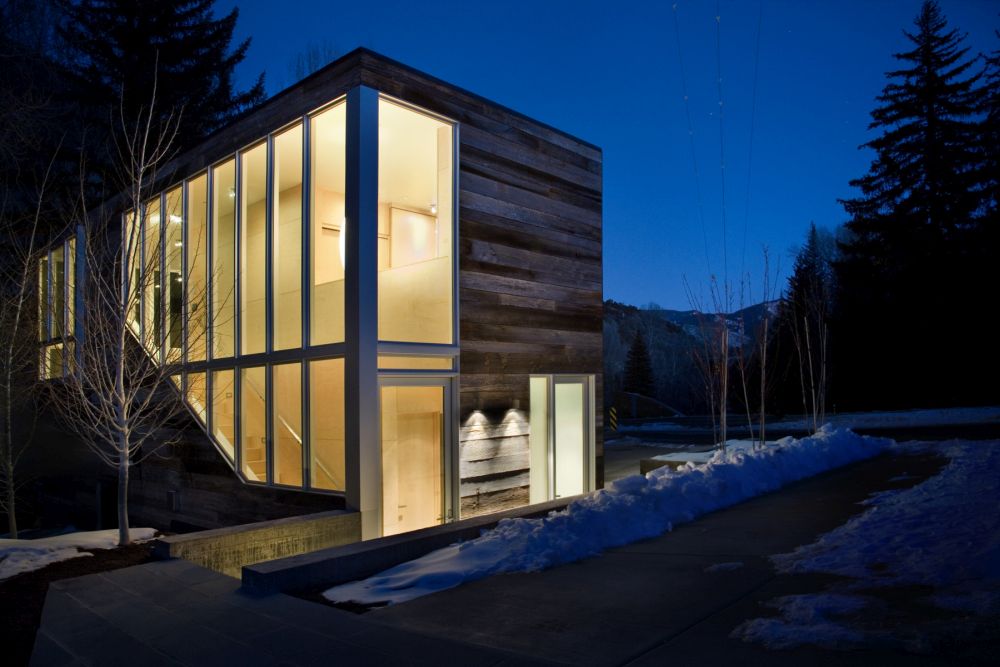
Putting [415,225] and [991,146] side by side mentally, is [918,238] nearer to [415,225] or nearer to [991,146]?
[991,146]

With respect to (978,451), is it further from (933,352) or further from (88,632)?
(933,352)

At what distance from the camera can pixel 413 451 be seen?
25.2ft

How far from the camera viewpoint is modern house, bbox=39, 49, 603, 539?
733 cm

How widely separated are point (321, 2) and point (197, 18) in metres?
144

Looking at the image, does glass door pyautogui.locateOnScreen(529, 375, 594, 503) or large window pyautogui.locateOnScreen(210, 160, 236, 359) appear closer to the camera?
large window pyautogui.locateOnScreen(210, 160, 236, 359)

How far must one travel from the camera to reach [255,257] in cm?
882

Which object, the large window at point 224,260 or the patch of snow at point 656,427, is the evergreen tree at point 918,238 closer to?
the patch of snow at point 656,427

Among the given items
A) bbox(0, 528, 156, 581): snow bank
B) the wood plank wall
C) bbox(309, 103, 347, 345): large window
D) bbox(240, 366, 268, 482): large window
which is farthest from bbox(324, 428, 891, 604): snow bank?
bbox(240, 366, 268, 482): large window

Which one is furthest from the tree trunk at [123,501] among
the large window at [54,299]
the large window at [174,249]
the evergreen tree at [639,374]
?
the evergreen tree at [639,374]

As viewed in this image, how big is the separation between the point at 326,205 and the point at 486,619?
227 inches

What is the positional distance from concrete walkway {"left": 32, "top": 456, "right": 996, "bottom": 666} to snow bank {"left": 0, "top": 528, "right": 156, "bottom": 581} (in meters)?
1.66

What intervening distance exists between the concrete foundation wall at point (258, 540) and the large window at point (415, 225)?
7.00 ft

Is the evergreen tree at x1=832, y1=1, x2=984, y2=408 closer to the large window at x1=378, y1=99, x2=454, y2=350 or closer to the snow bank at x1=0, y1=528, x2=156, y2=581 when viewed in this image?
the large window at x1=378, y1=99, x2=454, y2=350

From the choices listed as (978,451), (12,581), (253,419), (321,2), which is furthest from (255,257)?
(321,2)
